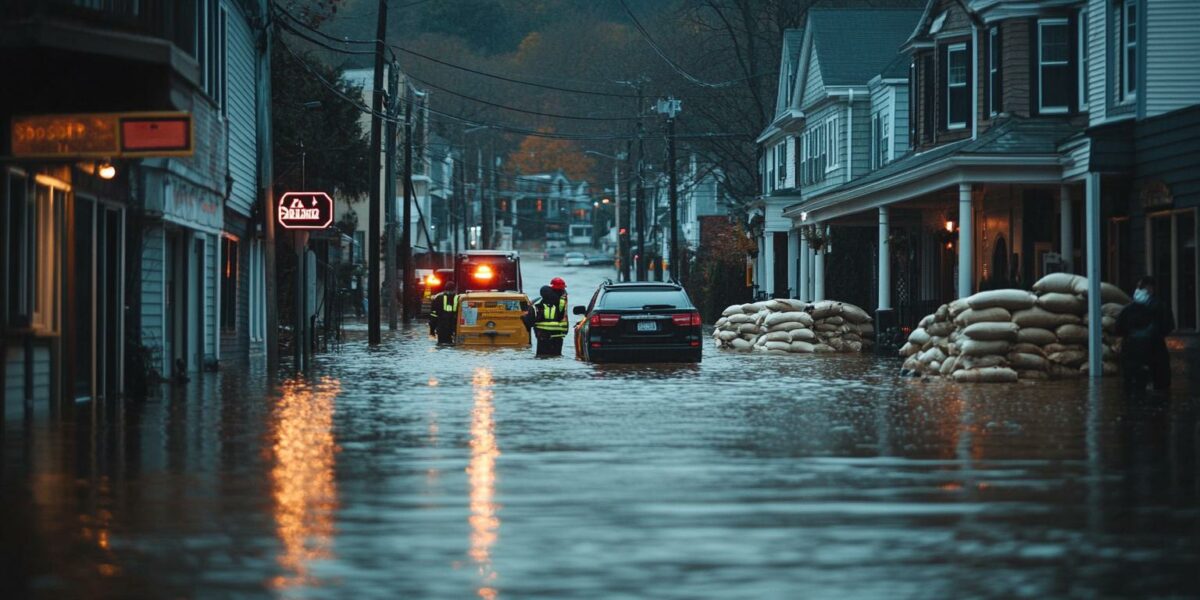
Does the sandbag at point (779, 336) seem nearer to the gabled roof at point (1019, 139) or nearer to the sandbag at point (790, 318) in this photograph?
the sandbag at point (790, 318)

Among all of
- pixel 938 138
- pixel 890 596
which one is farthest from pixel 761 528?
pixel 938 138

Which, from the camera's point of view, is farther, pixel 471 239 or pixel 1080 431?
pixel 471 239

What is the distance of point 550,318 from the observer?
3678cm

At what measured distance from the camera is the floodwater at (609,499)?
28.8ft

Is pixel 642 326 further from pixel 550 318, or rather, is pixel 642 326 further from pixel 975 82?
pixel 975 82

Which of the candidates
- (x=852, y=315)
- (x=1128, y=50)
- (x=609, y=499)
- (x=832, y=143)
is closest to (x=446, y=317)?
(x=852, y=315)

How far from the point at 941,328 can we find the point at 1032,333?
204cm

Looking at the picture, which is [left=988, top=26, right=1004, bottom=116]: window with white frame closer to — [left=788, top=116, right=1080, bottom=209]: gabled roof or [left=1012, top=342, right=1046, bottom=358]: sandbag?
[left=788, top=116, right=1080, bottom=209]: gabled roof

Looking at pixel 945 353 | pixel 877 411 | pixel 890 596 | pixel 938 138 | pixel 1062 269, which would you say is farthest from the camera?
pixel 938 138

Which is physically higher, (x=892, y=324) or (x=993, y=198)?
(x=993, y=198)

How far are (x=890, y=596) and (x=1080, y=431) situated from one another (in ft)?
32.1

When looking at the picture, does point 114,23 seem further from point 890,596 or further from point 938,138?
point 938,138

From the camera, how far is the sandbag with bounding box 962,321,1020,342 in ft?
87.2

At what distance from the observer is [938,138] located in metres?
42.1
